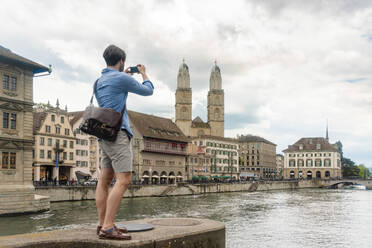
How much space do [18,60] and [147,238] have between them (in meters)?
23.1

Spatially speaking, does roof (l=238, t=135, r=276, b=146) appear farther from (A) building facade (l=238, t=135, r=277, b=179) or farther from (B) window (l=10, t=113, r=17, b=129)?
(B) window (l=10, t=113, r=17, b=129)

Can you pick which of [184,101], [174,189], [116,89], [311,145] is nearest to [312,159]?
[311,145]

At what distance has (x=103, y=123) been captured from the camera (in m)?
4.77

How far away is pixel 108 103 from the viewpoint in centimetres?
498

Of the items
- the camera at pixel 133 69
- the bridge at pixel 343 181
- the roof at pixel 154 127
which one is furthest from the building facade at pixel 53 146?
the bridge at pixel 343 181

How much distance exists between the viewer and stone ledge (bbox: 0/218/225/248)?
4465 mm

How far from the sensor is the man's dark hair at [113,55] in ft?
17.1

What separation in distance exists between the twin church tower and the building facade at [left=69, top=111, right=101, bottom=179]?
68.9 m

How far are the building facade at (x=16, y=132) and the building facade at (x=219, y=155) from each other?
65.5 m

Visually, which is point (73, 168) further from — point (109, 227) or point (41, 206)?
point (109, 227)

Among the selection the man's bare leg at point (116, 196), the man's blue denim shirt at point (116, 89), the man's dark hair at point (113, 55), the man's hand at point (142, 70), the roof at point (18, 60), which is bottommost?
the man's bare leg at point (116, 196)

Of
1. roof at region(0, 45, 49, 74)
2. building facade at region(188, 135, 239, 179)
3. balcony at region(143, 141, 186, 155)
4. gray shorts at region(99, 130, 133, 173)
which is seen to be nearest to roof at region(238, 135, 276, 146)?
building facade at region(188, 135, 239, 179)

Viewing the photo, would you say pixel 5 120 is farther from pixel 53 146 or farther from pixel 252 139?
pixel 252 139

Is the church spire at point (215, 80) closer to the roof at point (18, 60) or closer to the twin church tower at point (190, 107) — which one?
the twin church tower at point (190, 107)
